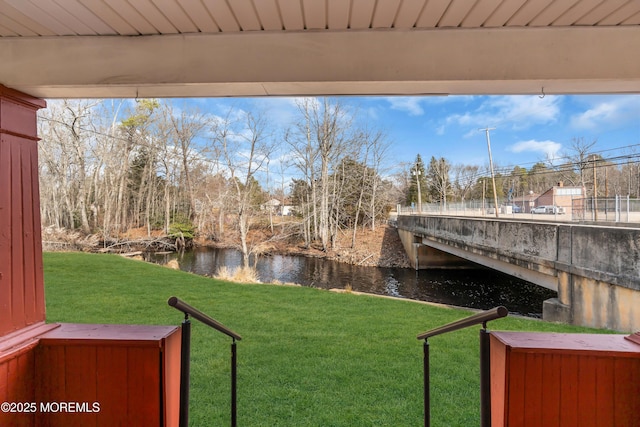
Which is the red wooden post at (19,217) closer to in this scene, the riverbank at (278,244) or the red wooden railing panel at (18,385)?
the red wooden railing panel at (18,385)

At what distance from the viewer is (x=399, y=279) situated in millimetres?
13008

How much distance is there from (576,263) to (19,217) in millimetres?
7338

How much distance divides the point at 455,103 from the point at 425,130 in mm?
3443

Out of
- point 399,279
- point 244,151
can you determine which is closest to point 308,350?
point 399,279

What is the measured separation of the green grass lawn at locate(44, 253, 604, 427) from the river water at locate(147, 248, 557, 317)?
15.0 feet

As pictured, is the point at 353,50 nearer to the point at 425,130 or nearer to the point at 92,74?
the point at 92,74

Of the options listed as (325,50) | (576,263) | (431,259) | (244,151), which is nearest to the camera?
(325,50)

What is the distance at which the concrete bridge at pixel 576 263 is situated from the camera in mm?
4797

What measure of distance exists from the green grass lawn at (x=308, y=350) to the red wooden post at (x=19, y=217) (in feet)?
4.31

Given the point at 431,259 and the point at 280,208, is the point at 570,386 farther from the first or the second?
the point at 280,208

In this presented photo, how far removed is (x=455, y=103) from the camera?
30.1 meters

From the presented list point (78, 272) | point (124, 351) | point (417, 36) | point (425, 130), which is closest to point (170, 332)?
point (124, 351)

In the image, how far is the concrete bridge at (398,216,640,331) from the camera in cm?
480

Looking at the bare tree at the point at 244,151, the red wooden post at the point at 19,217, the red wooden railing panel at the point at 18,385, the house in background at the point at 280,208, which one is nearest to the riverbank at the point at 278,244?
the house in background at the point at 280,208
